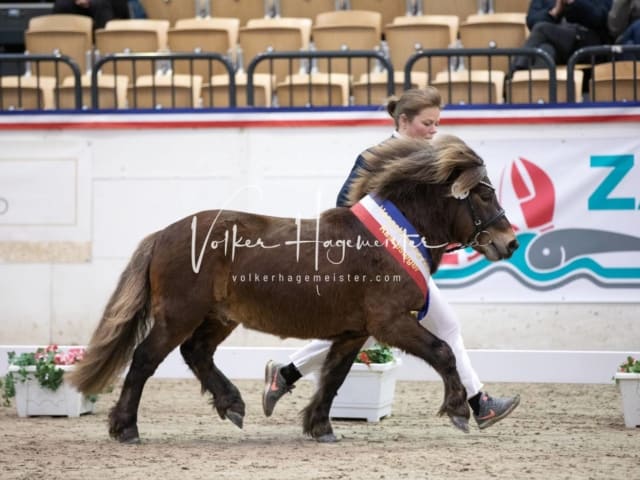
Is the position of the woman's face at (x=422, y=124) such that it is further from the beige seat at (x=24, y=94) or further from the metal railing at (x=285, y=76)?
the beige seat at (x=24, y=94)

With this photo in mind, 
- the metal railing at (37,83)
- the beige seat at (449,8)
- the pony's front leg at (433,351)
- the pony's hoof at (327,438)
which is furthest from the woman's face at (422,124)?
the beige seat at (449,8)

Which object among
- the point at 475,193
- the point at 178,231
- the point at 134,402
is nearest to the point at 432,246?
the point at 475,193

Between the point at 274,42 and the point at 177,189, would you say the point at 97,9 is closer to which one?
the point at 274,42

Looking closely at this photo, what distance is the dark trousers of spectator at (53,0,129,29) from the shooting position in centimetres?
1170

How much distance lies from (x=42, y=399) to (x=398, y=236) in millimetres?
2615

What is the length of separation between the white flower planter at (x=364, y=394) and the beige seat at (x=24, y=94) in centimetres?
421

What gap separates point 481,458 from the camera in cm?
539

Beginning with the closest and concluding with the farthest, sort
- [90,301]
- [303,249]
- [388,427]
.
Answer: [303,249] → [388,427] → [90,301]

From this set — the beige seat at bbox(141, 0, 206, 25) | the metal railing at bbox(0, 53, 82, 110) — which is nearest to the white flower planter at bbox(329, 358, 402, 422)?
the metal railing at bbox(0, 53, 82, 110)

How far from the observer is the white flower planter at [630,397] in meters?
6.48

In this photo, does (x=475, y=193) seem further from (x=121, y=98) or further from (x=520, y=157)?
(x=121, y=98)

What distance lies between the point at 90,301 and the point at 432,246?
4073 millimetres

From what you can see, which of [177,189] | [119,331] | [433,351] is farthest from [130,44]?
[433,351]

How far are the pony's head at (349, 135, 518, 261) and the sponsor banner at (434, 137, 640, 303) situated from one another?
281 centimetres
